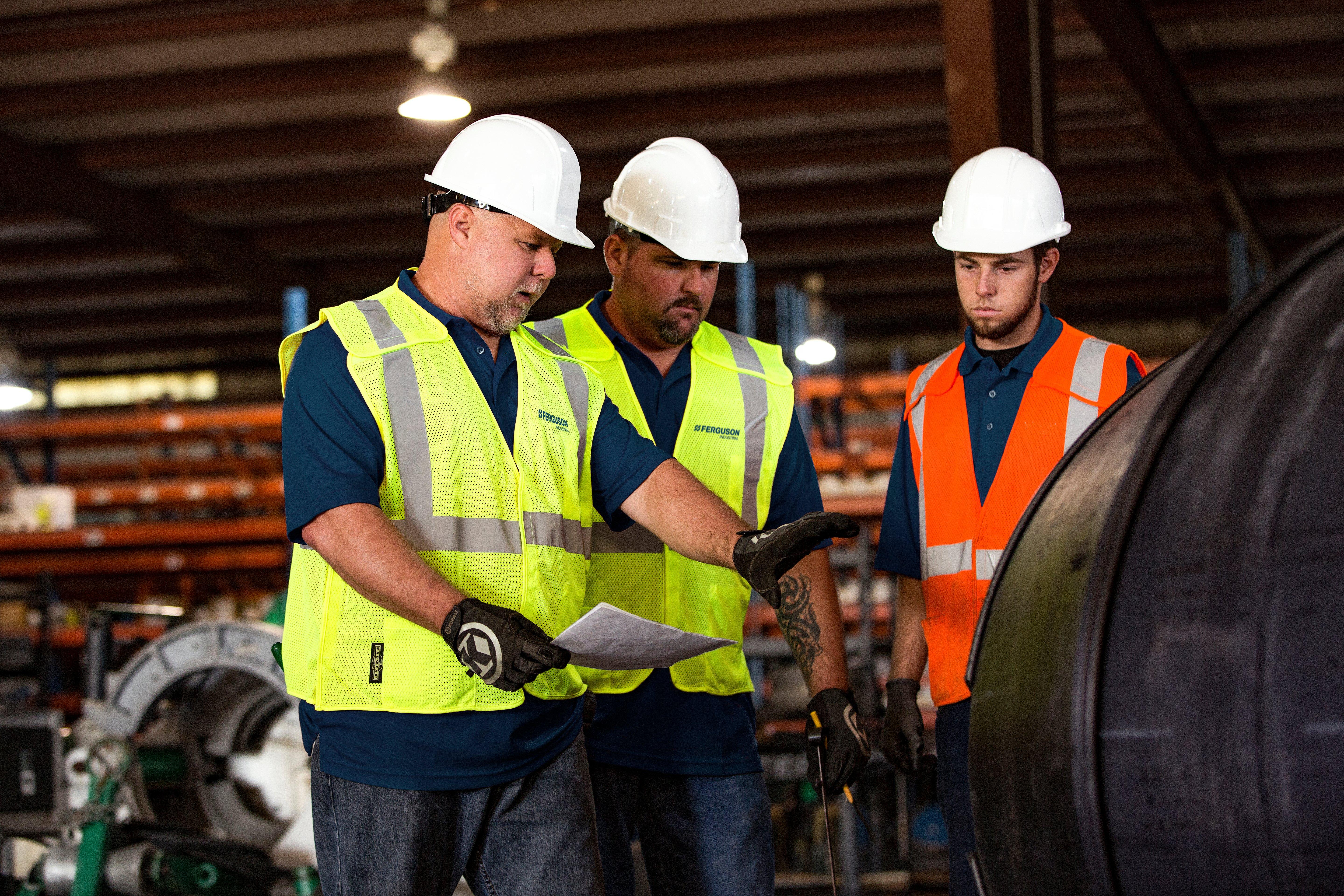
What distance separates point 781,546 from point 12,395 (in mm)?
10935

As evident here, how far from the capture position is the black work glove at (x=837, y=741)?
8.75ft

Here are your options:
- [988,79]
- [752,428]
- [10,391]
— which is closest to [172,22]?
[10,391]

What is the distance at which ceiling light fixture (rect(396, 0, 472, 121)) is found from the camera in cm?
751

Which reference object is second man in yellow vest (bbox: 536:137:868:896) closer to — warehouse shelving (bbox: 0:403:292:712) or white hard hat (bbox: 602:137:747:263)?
white hard hat (bbox: 602:137:747:263)

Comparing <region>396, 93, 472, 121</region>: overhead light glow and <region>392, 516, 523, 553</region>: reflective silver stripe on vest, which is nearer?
<region>392, 516, 523, 553</region>: reflective silver stripe on vest

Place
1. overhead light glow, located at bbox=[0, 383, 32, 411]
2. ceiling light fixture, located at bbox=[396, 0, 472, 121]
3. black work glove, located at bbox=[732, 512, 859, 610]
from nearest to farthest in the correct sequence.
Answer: black work glove, located at bbox=[732, 512, 859, 610] < ceiling light fixture, located at bbox=[396, 0, 472, 121] < overhead light glow, located at bbox=[0, 383, 32, 411]

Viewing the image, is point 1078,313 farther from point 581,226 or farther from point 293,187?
point 293,187

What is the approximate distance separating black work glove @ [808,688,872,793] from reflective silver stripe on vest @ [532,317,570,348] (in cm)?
96

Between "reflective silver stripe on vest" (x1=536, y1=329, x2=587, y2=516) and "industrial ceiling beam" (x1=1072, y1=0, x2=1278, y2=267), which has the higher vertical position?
"industrial ceiling beam" (x1=1072, y1=0, x2=1278, y2=267)

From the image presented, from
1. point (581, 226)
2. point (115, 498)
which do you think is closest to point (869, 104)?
point (581, 226)

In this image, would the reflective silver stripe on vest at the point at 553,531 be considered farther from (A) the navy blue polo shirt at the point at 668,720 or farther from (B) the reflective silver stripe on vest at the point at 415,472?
(A) the navy blue polo shirt at the point at 668,720

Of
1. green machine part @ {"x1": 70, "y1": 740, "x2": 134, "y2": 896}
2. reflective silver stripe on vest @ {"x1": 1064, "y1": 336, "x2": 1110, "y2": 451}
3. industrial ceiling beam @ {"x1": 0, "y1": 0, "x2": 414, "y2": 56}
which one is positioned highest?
industrial ceiling beam @ {"x1": 0, "y1": 0, "x2": 414, "y2": 56}

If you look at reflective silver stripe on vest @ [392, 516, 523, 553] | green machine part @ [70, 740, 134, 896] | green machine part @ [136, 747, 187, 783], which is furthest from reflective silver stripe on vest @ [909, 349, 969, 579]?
green machine part @ [136, 747, 187, 783]

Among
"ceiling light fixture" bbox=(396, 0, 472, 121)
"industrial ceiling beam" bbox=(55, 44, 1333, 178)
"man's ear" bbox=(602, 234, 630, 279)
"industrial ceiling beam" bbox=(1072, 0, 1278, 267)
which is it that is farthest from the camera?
"industrial ceiling beam" bbox=(55, 44, 1333, 178)
